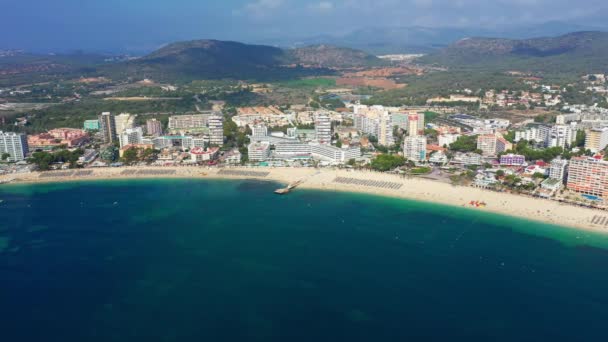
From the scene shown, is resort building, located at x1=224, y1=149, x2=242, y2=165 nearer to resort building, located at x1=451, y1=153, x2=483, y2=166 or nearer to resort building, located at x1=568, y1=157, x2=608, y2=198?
resort building, located at x1=451, y1=153, x2=483, y2=166

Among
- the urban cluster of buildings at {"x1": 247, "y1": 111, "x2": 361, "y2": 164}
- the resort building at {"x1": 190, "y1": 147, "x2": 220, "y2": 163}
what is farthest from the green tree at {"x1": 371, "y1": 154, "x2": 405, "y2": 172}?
the resort building at {"x1": 190, "y1": 147, "x2": 220, "y2": 163}

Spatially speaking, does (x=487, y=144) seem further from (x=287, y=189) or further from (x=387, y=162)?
(x=287, y=189)

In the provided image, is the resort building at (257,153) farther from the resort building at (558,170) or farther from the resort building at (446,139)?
the resort building at (558,170)

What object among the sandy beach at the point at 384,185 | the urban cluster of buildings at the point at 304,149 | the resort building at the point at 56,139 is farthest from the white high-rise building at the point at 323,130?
the resort building at the point at 56,139

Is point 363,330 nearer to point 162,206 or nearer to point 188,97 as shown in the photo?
point 162,206

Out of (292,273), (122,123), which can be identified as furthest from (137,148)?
(292,273)
